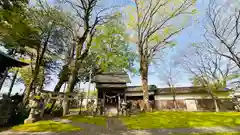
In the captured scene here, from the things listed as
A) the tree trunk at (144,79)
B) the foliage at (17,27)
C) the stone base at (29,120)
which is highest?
the foliage at (17,27)

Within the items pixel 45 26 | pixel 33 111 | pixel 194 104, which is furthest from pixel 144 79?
pixel 194 104

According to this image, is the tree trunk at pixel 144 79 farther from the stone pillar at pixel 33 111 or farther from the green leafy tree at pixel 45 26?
the stone pillar at pixel 33 111

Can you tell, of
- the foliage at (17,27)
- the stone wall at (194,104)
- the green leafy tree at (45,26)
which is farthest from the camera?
the stone wall at (194,104)

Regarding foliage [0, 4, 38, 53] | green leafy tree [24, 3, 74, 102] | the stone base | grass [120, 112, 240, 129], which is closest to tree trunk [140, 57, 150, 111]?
grass [120, 112, 240, 129]

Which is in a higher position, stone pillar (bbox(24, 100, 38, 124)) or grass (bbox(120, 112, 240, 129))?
stone pillar (bbox(24, 100, 38, 124))

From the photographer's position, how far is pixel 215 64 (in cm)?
2022

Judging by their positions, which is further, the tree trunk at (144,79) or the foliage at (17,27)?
the tree trunk at (144,79)

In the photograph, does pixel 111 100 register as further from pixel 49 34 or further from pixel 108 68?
pixel 49 34

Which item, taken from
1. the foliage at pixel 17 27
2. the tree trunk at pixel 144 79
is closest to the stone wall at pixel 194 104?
the tree trunk at pixel 144 79

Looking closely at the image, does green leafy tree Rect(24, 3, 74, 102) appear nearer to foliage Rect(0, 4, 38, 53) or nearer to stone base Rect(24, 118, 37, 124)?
foliage Rect(0, 4, 38, 53)

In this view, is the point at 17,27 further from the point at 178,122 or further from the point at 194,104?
the point at 194,104

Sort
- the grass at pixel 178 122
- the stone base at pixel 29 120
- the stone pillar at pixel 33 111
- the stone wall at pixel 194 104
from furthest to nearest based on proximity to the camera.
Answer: the stone wall at pixel 194 104 → the stone pillar at pixel 33 111 → the stone base at pixel 29 120 → the grass at pixel 178 122

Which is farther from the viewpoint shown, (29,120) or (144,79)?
(144,79)

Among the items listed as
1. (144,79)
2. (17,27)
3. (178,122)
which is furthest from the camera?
(144,79)
